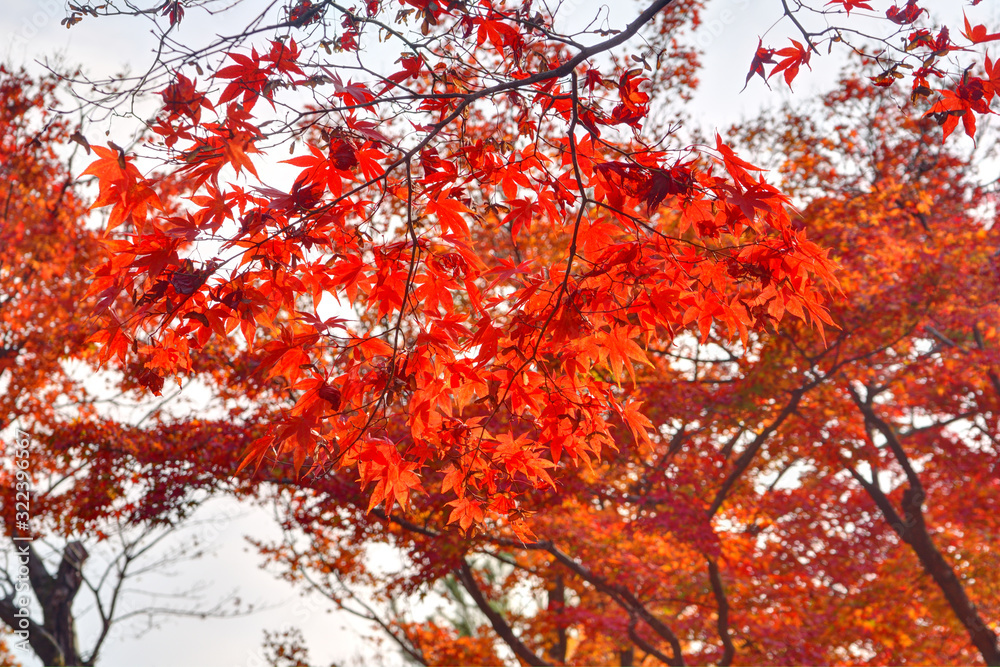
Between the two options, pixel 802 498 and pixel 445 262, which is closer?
pixel 445 262

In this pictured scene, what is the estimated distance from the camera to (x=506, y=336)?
206 cm

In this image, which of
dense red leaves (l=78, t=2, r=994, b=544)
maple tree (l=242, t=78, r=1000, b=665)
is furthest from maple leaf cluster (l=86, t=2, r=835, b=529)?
maple tree (l=242, t=78, r=1000, b=665)

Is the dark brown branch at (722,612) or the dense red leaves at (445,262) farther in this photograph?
the dark brown branch at (722,612)

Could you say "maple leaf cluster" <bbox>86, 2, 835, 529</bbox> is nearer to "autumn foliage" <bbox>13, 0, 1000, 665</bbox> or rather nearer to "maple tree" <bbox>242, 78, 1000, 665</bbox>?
"autumn foliage" <bbox>13, 0, 1000, 665</bbox>

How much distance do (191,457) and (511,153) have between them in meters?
4.29

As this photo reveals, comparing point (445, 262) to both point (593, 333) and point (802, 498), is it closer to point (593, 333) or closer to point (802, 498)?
point (593, 333)

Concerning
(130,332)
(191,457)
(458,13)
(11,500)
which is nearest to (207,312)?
(130,332)

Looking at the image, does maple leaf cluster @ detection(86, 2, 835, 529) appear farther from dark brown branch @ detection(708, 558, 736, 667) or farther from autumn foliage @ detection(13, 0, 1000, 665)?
dark brown branch @ detection(708, 558, 736, 667)

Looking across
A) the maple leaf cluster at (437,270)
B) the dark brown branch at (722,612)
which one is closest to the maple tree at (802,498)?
the dark brown branch at (722,612)

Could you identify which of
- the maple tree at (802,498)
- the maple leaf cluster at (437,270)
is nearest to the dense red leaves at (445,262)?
the maple leaf cluster at (437,270)

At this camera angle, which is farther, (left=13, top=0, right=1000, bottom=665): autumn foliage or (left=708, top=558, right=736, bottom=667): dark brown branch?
(left=708, top=558, right=736, bottom=667): dark brown branch

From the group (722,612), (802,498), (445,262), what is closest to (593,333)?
(445,262)

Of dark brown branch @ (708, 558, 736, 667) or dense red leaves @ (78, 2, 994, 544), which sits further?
dark brown branch @ (708, 558, 736, 667)

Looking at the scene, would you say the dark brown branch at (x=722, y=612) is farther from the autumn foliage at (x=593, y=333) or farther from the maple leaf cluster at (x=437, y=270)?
the maple leaf cluster at (x=437, y=270)
